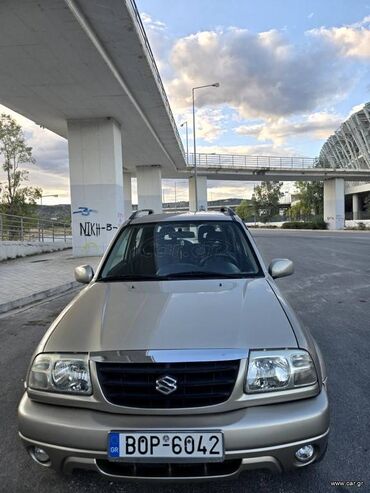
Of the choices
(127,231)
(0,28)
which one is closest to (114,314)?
(127,231)

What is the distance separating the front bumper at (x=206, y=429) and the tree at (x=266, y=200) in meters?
78.5

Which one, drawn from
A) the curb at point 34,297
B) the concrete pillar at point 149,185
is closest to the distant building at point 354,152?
the concrete pillar at point 149,185

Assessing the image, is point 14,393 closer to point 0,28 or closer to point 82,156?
point 0,28

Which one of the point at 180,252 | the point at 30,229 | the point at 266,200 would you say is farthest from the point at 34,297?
the point at 266,200

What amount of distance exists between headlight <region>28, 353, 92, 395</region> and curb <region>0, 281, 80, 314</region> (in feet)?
18.7

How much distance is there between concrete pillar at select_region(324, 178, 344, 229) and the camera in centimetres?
5000

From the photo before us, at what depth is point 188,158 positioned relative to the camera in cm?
4019

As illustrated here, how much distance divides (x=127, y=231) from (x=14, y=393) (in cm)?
181

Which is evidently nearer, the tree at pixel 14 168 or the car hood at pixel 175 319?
the car hood at pixel 175 319

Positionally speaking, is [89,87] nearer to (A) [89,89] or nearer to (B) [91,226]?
(A) [89,89]

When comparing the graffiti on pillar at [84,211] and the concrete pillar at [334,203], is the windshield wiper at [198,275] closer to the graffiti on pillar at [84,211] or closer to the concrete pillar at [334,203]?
the graffiti on pillar at [84,211]

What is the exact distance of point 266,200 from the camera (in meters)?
79.1

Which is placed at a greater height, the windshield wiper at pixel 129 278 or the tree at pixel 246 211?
the tree at pixel 246 211

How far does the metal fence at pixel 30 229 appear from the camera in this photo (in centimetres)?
1920
